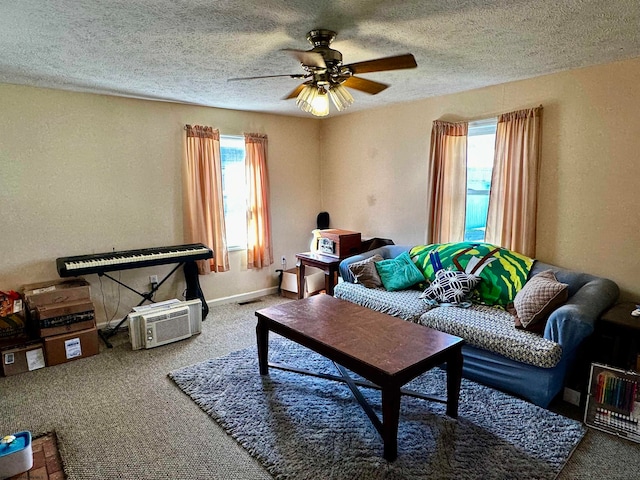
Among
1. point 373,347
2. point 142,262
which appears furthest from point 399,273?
point 142,262

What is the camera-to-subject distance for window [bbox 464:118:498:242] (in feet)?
11.9

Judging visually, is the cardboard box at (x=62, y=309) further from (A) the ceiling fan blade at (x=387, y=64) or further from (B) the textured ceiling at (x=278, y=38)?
(A) the ceiling fan blade at (x=387, y=64)

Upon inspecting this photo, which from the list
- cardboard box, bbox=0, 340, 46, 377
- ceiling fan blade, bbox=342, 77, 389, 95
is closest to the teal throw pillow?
ceiling fan blade, bbox=342, 77, 389, 95

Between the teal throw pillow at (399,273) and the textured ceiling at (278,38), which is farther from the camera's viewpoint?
the teal throw pillow at (399,273)

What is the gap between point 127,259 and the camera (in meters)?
3.46

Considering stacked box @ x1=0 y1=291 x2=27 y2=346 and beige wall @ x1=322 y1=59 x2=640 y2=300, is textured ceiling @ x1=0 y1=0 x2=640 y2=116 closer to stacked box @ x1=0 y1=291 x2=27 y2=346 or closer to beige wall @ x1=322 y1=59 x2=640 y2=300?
beige wall @ x1=322 y1=59 x2=640 y2=300

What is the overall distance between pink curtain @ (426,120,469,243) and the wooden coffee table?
61.4 inches

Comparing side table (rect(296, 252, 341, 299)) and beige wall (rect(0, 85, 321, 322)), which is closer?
Answer: beige wall (rect(0, 85, 321, 322))

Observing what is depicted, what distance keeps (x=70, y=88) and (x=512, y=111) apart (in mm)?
3906

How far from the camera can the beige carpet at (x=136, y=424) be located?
1.95 meters

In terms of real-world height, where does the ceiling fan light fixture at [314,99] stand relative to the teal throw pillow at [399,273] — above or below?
above

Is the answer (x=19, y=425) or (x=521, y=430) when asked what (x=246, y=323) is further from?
(x=521, y=430)

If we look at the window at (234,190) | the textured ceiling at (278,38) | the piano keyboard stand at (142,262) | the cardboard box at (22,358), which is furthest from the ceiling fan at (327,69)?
the cardboard box at (22,358)

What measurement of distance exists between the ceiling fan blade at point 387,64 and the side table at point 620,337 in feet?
6.59
